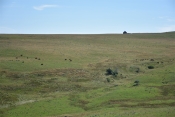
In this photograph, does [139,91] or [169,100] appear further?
[139,91]

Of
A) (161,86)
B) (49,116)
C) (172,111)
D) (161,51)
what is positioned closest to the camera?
(172,111)

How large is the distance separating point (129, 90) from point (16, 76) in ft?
94.9

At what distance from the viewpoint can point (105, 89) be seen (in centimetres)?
5481

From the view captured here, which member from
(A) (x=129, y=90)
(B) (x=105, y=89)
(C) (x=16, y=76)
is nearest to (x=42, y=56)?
(C) (x=16, y=76)

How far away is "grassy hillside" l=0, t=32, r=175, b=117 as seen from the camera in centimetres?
4103

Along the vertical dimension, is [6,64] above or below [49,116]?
above

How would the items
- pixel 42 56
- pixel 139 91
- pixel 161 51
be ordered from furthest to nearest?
pixel 161 51 < pixel 42 56 < pixel 139 91

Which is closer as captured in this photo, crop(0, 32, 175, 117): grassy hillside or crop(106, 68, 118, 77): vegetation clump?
crop(0, 32, 175, 117): grassy hillside

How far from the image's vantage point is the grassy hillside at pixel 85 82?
41.0 m

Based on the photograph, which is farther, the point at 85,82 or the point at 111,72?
the point at 111,72

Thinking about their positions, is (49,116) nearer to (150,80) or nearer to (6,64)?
(150,80)

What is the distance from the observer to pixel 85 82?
2462 inches

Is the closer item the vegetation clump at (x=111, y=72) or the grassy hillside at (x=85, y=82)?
the grassy hillside at (x=85, y=82)

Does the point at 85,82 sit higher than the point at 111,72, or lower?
lower
